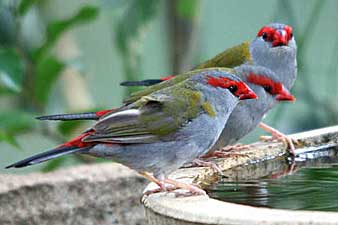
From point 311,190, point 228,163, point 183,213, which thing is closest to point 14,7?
point 228,163

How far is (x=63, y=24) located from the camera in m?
6.00

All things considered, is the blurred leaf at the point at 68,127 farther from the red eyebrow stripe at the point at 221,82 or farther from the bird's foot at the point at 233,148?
the red eyebrow stripe at the point at 221,82

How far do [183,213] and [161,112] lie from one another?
865mm

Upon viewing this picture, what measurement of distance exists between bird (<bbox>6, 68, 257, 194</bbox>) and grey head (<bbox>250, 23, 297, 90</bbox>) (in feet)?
4.83

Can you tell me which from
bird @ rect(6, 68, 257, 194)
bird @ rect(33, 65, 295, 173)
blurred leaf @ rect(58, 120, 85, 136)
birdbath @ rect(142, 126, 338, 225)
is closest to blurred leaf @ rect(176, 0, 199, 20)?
blurred leaf @ rect(58, 120, 85, 136)

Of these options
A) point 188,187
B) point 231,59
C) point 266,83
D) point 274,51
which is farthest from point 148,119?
point 274,51

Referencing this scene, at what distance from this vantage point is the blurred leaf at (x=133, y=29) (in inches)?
257

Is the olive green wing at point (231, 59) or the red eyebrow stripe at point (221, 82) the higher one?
the red eyebrow stripe at point (221, 82)

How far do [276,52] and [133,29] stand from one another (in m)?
1.41

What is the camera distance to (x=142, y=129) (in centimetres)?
377

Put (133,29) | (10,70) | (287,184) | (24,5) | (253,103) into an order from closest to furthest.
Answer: (287,184)
(253,103)
(10,70)
(24,5)
(133,29)

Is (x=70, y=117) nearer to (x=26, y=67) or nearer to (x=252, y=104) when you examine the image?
(x=252, y=104)

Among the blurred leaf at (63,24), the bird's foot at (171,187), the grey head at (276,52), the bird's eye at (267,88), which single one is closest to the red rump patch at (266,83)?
the bird's eye at (267,88)

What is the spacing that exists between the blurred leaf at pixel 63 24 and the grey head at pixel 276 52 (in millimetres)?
1136
